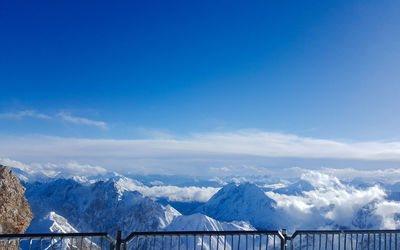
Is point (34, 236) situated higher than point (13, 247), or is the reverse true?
point (34, 236)

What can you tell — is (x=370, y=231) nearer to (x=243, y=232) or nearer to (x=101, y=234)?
(x=243, y=232)

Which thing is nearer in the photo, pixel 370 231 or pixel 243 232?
pixel 243 232

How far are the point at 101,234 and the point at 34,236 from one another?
1.39 metres

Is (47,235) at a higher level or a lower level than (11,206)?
higher

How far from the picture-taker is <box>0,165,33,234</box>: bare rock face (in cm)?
1028

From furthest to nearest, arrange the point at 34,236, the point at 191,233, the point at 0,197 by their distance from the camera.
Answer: the point at 0,197, the point at 191,233, the point at 34,236

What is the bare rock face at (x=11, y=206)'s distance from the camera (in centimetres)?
1028

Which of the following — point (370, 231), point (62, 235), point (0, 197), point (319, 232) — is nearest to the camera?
point (62, 235)

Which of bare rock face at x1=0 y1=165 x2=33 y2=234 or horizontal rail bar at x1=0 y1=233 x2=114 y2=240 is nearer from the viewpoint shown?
horizontal rail bar at x1=0 y1=233 x2=114 y2=240

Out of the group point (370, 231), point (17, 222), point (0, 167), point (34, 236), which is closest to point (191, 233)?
point (34, 236)

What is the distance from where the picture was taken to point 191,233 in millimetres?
8008

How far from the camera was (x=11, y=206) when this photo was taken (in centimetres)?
1062

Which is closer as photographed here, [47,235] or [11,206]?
[47,235]

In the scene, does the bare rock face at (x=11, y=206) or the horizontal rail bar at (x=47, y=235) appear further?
the bare rock face at (x=11, y=206)
